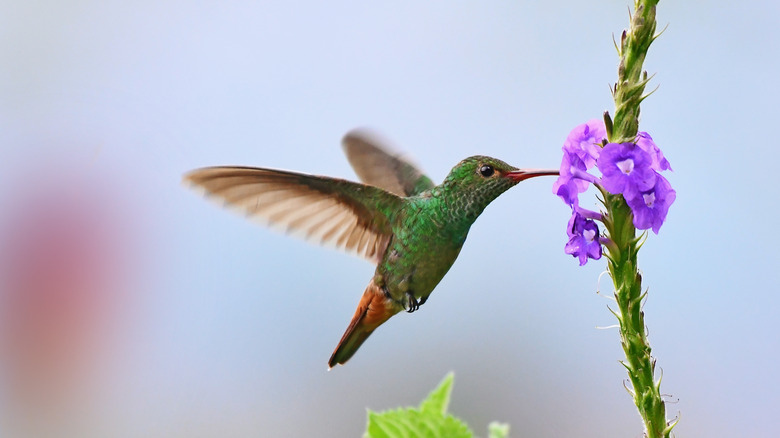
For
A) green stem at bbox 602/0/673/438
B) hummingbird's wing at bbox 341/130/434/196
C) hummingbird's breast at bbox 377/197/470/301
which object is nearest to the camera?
green stem at bbox 602/0/673/438

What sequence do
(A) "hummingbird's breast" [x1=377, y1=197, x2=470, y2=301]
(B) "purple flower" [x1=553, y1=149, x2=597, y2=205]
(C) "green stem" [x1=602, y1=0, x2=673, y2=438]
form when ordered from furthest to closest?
(A) "hummingbird's breast" [x1=377, y1=197, x2=470, y2=301] → (B) "purple flower" [x1=553, y1=149, x2=597, y2=205] → (C) "green stem" [x1=602, y1=0, x2=673, y2=438]

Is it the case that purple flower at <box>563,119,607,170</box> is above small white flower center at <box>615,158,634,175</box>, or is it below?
above

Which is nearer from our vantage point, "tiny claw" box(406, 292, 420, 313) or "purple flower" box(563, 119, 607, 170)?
"purple flower" box(563, 119, 607, 170)

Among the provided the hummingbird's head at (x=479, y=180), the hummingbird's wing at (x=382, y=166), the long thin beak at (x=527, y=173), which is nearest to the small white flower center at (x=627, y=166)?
the long thin beak at (x=527, y=173)

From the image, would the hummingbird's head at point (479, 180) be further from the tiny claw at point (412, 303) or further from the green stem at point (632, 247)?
the green stem at point (632, 247)

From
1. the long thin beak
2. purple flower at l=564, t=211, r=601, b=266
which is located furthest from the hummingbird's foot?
purple flower at l=564, t=211, r=601, b=266

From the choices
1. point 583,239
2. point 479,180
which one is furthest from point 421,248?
point 583,239

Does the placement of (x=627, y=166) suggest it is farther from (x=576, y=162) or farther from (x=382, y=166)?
(x=382, y=166)

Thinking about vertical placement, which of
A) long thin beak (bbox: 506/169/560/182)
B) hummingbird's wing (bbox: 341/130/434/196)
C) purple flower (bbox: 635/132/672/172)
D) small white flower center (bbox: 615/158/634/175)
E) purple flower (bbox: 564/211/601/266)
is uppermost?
hummingbird's wing (bbox: 341/130/434/196)

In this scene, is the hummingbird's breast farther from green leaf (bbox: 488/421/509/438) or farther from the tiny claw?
green leaf (bbox: 488/421/509/438)
